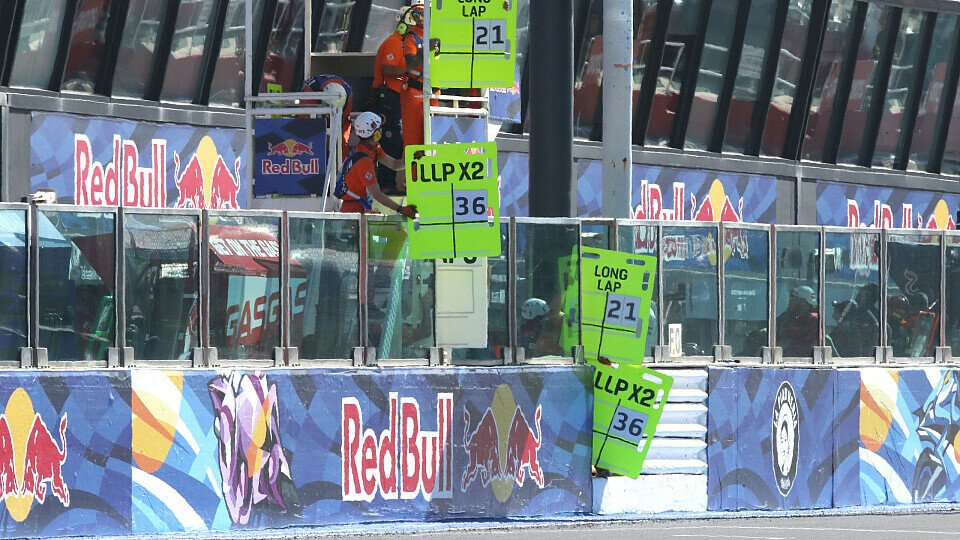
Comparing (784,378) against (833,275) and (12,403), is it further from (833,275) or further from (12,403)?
(12,403)

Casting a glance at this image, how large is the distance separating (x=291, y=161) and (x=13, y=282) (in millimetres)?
4161

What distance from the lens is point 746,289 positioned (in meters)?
17.3

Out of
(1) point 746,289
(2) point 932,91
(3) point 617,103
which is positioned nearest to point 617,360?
(1) point 746,289

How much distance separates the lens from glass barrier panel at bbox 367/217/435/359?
15.2 m

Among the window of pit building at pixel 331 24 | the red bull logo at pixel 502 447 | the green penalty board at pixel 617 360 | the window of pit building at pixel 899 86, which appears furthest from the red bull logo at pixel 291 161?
the window of pit building at pixel 899 86

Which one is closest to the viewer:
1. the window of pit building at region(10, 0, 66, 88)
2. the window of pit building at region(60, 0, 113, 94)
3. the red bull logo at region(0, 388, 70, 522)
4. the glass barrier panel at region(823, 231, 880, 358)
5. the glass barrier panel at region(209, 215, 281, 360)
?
the red bull logo at region(0, 388, 70, 522)

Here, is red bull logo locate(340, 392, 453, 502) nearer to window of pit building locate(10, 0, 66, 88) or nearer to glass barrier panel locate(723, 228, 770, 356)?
glass barrier panel locate(723, 228, 770, 356)

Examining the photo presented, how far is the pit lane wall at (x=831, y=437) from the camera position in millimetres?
17062

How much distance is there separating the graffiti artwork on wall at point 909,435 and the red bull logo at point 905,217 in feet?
52.3

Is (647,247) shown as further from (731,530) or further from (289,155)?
(289,155)

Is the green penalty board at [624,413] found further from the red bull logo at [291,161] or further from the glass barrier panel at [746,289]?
the red bull logo at [291,161]

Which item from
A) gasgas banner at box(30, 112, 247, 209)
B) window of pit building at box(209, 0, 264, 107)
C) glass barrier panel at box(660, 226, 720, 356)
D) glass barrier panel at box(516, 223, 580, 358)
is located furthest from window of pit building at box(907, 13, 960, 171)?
glass barrier panel at box(516, 223, 580, 358)

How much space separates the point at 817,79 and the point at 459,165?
63.5 ft

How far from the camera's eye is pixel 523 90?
1108 inches
